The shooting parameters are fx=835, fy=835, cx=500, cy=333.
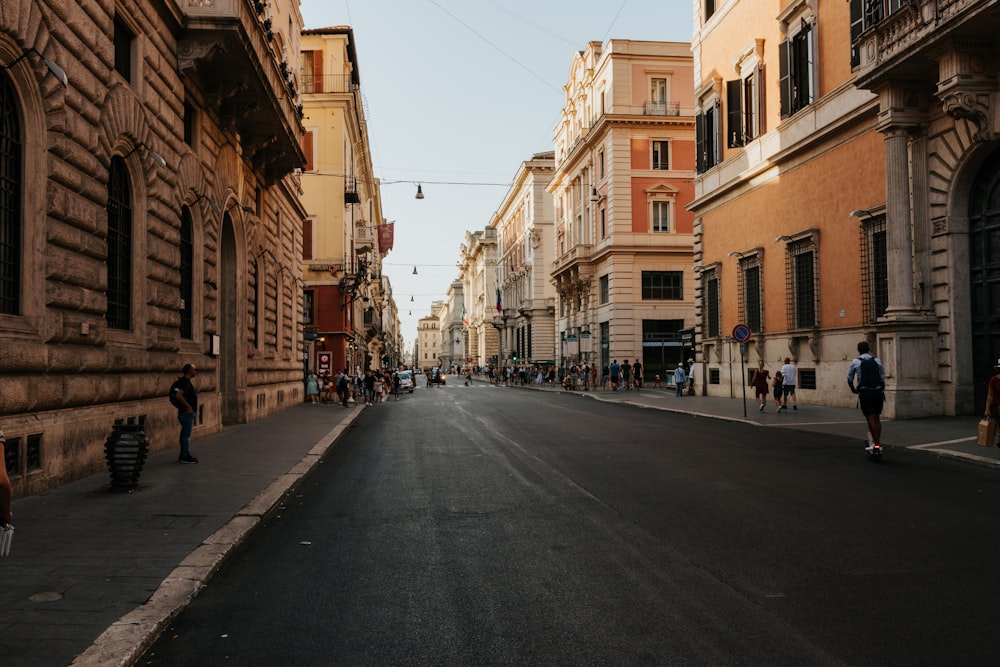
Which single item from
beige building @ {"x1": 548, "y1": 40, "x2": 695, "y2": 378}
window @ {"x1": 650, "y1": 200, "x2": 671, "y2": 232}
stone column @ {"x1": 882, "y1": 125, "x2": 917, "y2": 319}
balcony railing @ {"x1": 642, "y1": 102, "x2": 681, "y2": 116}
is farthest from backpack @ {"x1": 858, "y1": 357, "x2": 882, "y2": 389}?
balcony railing @ {"x1": 642, "y1": 102, "x2": 681, "y2": 116}

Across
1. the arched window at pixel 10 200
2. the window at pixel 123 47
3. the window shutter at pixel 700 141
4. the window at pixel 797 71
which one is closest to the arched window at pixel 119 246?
the window at pixel 123 47

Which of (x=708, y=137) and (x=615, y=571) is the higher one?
(x=708, y=137)

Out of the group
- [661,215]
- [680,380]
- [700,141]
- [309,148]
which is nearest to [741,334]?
[680,380]

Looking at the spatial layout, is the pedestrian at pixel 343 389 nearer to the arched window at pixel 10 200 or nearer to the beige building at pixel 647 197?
the beige building at pixel 647 197

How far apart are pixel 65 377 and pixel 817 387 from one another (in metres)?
20.3

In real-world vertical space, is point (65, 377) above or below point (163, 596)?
above

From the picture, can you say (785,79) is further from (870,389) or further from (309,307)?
(309,307)

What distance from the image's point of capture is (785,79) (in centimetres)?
2561

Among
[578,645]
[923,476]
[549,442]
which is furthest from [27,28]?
[923,476]

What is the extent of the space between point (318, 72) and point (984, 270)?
1335 inches

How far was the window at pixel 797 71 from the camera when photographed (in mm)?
24328

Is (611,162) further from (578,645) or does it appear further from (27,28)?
(578,645)

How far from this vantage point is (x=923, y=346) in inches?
717

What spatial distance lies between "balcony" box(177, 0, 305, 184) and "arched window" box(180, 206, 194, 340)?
2531 millimetres
